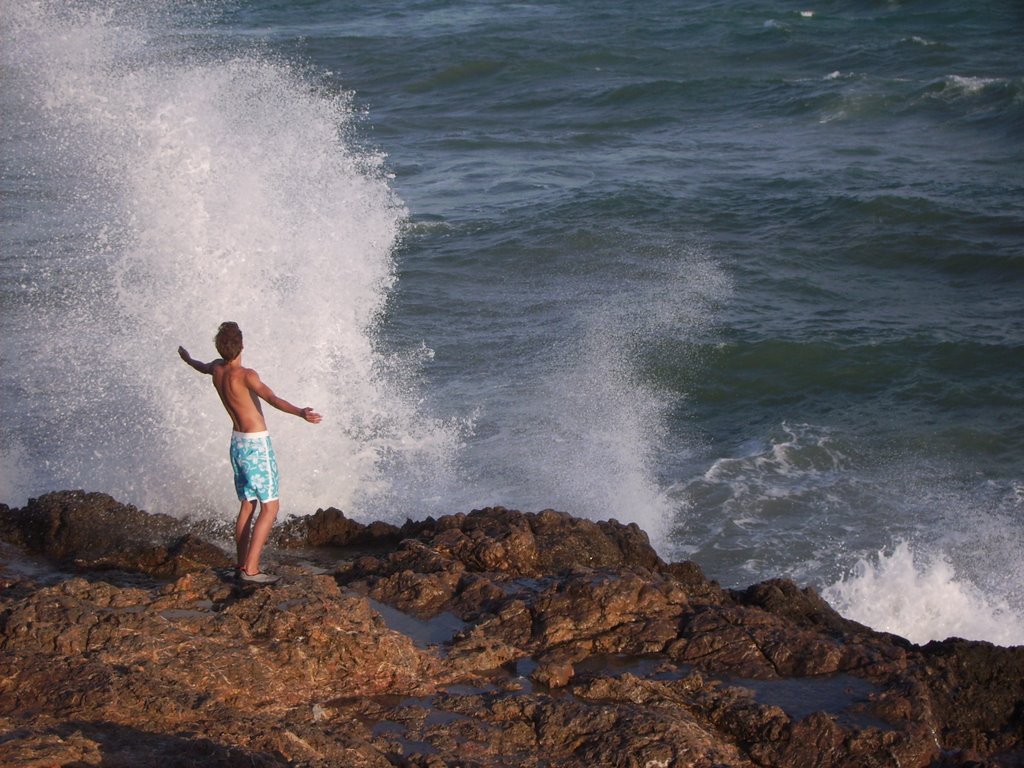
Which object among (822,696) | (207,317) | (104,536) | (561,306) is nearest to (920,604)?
(822,696)

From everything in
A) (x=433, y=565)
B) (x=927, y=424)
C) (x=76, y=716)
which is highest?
(x=76, y=716)

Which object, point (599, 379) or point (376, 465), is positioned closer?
point (376, 465)

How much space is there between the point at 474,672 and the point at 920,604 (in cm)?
410

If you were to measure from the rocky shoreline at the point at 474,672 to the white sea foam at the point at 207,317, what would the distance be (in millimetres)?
2215

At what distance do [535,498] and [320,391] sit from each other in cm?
198

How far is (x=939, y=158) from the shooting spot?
789 inches

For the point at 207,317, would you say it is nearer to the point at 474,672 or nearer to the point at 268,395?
the point at 268,395

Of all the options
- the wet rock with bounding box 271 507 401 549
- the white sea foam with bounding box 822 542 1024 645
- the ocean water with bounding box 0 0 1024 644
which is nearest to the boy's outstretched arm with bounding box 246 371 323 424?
the wet rock with bounding box 271 507 401 549

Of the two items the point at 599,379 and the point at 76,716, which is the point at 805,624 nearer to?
the point at 76,716

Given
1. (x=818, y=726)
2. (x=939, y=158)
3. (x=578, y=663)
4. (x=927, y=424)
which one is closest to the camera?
(x=818, y=726)

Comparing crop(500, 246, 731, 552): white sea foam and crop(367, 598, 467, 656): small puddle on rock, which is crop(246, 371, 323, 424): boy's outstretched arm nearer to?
crop(367, 598, 467, 656): small puddle on rock

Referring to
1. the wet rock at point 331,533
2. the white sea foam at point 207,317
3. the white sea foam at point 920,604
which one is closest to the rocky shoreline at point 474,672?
the wet rock at point 331,533

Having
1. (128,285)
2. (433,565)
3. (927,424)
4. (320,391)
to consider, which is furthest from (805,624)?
(128,285)

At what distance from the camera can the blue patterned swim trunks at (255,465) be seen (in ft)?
21.1
